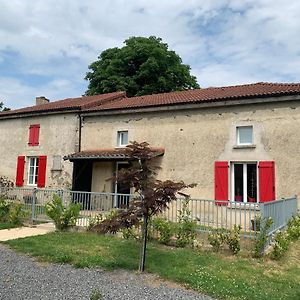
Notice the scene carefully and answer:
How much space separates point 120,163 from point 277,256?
9434 mm

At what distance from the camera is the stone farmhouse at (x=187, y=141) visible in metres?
12.6

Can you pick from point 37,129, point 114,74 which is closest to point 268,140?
point 37,129

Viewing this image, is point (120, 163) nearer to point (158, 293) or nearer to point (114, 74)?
point (158, 293)

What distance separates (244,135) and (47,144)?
10.5 m

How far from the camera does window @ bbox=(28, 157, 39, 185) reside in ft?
60.8

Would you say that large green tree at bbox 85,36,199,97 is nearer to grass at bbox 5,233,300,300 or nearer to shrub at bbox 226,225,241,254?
grass at bbox 5,233,300,300

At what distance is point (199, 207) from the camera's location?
11.4m

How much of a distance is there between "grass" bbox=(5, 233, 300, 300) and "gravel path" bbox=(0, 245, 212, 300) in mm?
350

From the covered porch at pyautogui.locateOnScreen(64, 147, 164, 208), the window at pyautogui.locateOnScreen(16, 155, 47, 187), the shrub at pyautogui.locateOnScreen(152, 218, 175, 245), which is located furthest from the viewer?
the window at pyautogui.locateOnScreen(16, 155, 47, 187)

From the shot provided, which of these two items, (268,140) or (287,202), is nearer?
(287,202)

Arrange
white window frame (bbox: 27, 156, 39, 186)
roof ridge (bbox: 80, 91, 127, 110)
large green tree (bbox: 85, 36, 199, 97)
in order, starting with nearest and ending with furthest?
roof ridge (bbox: 80, 91, 127, 110), white window frame (bbox: 27, 156, 39, 186), large green tree (bbox: 85, 36, 199, 97)

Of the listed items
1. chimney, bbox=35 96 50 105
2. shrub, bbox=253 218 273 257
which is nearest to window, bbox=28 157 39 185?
chimney, bbox=35 96 50 105

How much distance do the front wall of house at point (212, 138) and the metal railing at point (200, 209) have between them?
1721mm

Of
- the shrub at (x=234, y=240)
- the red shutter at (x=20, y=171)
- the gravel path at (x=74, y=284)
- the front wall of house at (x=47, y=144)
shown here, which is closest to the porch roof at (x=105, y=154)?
the front wall of house at (x=47, y=144)
